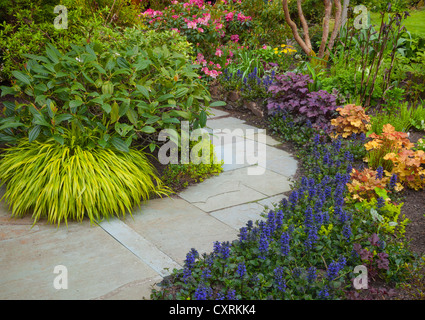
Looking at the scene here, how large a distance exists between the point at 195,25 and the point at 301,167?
3.27 metres

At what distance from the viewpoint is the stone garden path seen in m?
2.65

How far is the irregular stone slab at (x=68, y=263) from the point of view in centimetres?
259

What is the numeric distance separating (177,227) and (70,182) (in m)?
0.88

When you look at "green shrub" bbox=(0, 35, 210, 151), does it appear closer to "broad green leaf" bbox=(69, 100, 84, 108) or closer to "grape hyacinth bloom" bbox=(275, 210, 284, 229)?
"broad green leaf" bbox=(69, 100, 84, 108)

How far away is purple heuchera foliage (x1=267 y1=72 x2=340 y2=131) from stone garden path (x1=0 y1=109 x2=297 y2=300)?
3.19 ft

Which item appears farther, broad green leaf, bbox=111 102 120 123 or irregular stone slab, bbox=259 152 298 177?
irregular stone slab, bbox=259 152 298 177

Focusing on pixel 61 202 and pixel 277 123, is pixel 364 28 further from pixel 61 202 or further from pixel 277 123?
pixel 61 202

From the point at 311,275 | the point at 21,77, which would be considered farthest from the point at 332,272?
the point at 21,77

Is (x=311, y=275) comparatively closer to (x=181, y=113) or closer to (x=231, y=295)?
(x=231, y=295)

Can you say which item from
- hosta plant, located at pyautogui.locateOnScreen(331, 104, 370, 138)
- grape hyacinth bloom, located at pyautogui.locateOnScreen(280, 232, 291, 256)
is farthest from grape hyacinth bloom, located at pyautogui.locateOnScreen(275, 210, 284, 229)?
hosta plant, located at pyautogui.locateOnScreen(331, 104, 370, 138)

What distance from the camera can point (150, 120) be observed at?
3711 mm

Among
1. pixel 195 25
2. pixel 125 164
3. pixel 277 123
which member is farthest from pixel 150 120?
pixel 195 25

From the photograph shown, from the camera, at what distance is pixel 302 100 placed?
5.34 meters

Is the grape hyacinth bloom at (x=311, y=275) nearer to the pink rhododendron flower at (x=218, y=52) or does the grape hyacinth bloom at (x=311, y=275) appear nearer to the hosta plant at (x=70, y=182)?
the hosta plant at (x=70, y=182)
